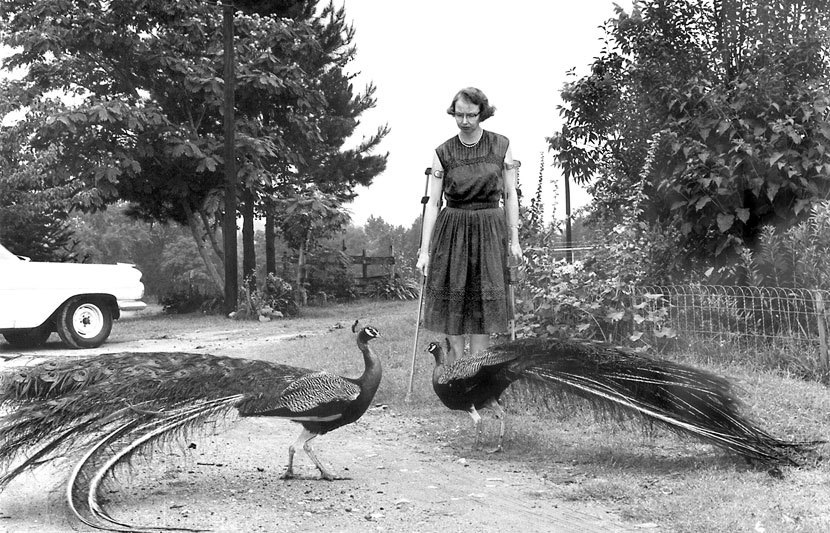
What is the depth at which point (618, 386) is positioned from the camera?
4176mm

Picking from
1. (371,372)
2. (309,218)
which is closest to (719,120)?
(371,372)

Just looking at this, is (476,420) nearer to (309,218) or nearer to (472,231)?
(472,231)

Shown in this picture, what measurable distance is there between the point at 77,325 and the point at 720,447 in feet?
25.2

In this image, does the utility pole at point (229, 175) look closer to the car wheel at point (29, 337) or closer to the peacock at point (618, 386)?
the car wheel at point (29, 337)

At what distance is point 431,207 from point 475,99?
722 mm

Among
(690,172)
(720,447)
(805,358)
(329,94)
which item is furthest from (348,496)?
(329,94)

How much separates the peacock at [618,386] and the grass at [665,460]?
0.13 meters

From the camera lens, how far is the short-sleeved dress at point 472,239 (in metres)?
4.86

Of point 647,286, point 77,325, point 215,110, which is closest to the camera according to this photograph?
point 647,286

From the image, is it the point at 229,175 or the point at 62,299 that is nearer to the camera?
the point at 62,299

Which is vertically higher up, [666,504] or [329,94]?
[329,94]

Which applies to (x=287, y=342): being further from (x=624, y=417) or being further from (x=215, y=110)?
(x=215, y=110)

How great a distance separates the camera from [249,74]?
50.5 ft

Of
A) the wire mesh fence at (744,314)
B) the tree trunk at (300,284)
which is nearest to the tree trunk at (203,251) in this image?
the tree trunk at (300,284)
